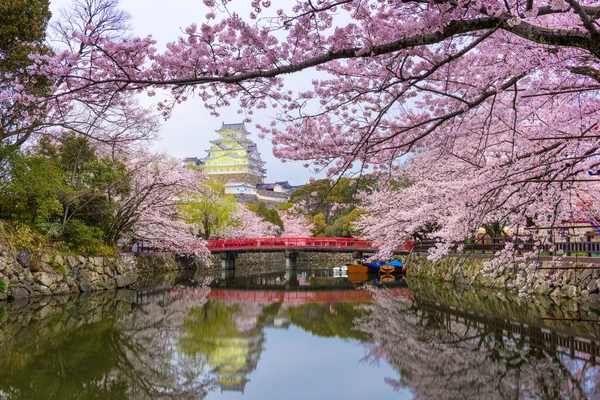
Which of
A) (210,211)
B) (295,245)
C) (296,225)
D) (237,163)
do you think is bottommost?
(295,245)

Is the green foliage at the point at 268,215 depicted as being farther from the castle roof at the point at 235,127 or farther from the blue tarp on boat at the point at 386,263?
the castle roof at the point at 235,127

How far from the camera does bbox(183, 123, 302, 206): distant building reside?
5284cm

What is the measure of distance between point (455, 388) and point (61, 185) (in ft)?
36.4

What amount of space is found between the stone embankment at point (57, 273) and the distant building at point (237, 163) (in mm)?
36030

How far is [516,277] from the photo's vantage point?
13.0m

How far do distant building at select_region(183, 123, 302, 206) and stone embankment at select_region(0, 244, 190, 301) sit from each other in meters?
36.0

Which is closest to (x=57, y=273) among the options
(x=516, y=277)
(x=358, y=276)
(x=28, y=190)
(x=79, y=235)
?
(x=79, y=235)

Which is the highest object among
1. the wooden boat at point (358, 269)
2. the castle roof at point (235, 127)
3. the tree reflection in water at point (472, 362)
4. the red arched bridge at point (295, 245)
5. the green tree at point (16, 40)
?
the castle roof at point (235, 127)

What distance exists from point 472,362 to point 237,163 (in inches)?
1920

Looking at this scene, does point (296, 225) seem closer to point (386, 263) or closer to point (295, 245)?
point (295, 245)

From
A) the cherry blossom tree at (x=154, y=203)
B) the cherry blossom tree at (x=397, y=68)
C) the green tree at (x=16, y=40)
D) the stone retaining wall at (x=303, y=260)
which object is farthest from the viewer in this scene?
the stone retaining wall at (x=303, y=260)

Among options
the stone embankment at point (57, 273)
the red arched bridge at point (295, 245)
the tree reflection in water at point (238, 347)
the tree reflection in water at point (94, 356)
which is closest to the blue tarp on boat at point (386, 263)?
the red arched bridge at point (295, 245)

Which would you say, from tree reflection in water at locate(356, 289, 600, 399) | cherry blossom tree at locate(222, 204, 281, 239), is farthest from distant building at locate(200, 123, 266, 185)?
tree reflection in water at locate(356, 289, 600, 399)

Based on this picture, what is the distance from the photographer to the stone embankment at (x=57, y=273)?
10789 millimetres
